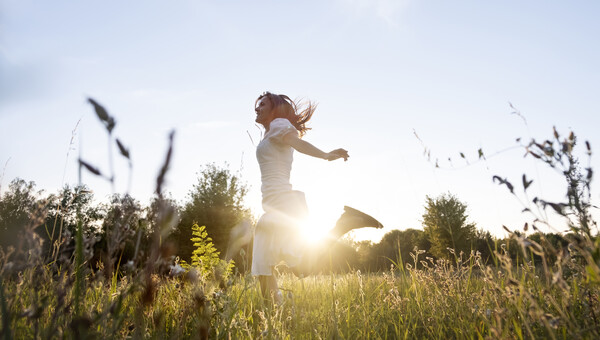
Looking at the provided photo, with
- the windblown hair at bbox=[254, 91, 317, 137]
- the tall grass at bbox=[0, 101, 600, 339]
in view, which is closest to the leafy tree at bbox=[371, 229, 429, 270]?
the windblown hair at bbox=[254, 91, 317, 137]

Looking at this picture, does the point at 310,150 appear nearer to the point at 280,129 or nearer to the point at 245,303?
the point at 280,129

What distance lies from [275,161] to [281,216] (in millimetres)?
658

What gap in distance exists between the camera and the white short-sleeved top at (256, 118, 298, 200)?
4137mm

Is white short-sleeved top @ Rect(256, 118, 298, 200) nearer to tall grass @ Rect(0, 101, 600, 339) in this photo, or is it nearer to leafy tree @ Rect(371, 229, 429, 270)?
tall grass @ Rect(0, 101, 600, 339)

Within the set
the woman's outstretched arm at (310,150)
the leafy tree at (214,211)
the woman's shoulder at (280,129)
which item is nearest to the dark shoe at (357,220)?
the woman's outstretched arm at (310,150)

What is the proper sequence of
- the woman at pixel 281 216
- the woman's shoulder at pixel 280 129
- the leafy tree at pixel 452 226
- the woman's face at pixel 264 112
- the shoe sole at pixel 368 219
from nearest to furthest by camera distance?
1. the woman at pixel 281 216
2. the woman's shoulder at pixel 280 129
3. the shoe sole at pixel 368 219
4. the woman's face at pixel 264 112
5. the leafy tree at pixel 452 226

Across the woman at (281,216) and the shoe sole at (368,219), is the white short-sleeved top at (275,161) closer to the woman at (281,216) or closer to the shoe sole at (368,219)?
the woman at (281,216)

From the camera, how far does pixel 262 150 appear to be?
425cm

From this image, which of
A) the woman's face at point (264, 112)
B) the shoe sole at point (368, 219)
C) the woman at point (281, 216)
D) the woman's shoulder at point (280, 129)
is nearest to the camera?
the woman at point (281, 216)

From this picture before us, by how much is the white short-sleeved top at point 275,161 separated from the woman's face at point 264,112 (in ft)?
1.54

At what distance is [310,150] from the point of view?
388 cm

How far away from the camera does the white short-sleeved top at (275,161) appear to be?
4137 millimetres

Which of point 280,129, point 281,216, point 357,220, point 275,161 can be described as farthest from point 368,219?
point 280,129

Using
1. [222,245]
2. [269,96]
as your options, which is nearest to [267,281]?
[269,96]
